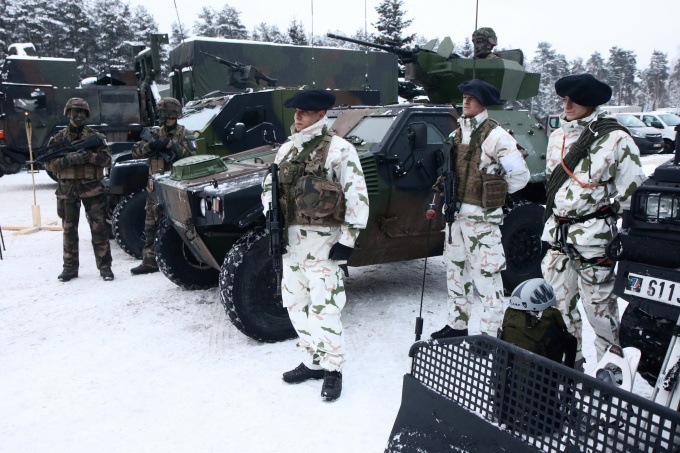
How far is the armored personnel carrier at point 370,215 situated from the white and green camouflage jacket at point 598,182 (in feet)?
4.75

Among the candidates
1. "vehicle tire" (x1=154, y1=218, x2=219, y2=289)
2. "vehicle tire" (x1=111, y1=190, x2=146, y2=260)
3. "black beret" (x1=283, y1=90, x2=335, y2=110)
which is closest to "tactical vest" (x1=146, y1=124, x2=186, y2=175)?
"vehicle tire" (x1=111, y1=190, x2=146, y2=260)

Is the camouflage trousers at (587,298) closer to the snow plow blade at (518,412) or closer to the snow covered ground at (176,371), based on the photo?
the snow covered ground at (176,371)

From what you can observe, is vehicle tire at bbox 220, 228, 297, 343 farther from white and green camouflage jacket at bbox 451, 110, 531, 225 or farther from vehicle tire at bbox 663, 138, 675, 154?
vehicle tire at bbox 663, 138, 675, 154

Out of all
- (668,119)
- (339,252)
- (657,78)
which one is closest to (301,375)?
(339,252)

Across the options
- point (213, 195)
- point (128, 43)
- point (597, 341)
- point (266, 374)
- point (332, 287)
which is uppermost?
point (128, 43)

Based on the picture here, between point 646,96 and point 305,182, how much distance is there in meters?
95.7

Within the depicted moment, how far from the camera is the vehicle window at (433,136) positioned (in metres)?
4.84

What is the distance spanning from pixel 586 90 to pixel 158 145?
4409mm

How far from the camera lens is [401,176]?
459cm

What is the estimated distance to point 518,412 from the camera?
1.72 m

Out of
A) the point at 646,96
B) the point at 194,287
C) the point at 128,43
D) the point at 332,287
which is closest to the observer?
the point at 332,287

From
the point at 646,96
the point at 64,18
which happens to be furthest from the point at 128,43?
the point at 646,96

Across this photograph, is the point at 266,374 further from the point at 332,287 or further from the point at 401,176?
the point at 401,176

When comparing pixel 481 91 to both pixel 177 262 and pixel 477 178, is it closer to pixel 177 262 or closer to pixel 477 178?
pixel 477 178
